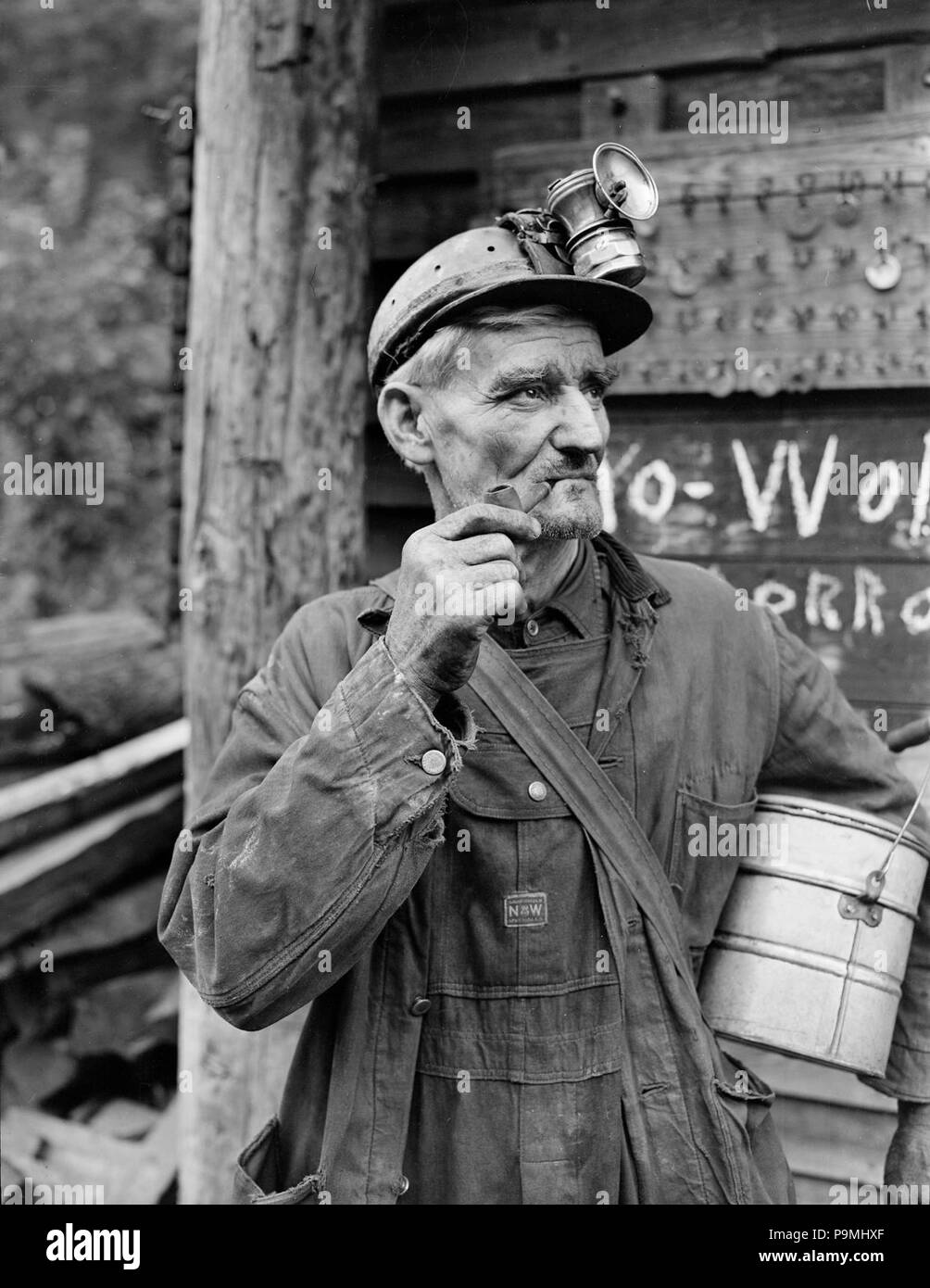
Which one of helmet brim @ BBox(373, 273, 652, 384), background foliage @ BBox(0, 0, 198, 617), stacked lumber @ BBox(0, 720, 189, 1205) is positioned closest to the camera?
helmet brim @ BBox(373, 273, 652, 384)

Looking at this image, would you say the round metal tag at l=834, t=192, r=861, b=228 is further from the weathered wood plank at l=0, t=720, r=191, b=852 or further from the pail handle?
the weathered wood plank at l=0, t=720, r=191, b=852

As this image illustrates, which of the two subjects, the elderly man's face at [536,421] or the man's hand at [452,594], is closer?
the man's hand at [452,594]

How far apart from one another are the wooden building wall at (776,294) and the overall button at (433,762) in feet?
5.50

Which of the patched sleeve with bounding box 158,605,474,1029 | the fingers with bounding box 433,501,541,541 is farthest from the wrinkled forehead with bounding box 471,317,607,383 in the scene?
the patched sleeve with bounding box 158,605,474,1029

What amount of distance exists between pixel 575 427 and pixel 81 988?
346 centimetres

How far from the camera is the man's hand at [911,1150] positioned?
231cm

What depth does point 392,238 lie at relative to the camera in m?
3.69

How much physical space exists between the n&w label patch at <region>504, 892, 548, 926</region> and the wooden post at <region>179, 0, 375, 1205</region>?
4.59 feet

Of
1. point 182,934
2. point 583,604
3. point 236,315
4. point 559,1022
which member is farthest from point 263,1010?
point 236,315

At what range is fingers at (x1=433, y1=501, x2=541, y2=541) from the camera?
6.23ft

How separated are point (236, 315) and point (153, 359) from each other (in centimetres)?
873

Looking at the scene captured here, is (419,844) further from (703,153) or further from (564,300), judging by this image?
(703,153)

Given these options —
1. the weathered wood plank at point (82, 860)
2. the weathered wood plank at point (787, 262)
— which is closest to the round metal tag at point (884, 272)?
the weathered wood plank at point (787, 262)

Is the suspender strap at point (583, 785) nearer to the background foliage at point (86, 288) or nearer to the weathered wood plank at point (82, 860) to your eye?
the weathered wood plank at point (82, 860)
